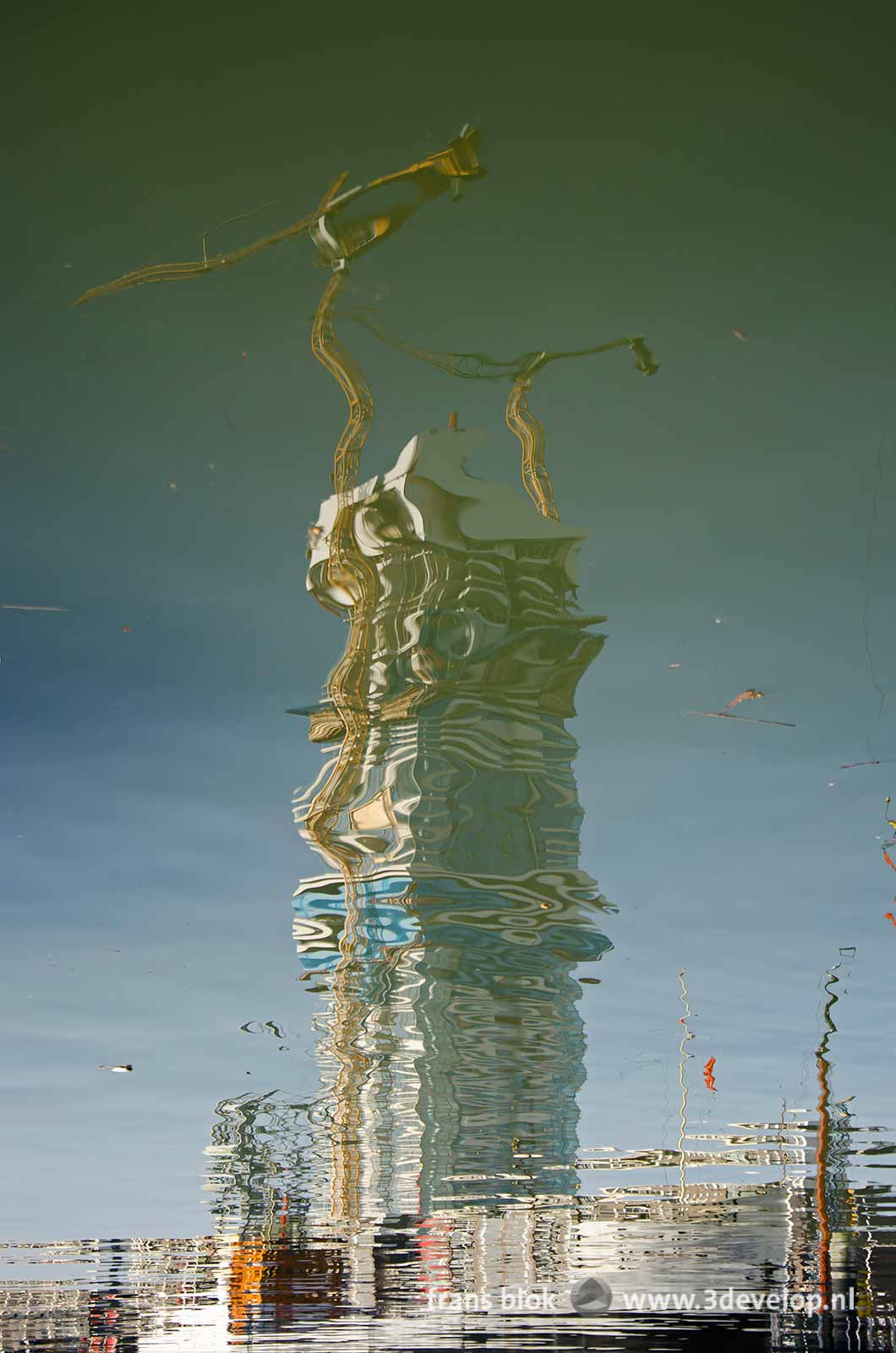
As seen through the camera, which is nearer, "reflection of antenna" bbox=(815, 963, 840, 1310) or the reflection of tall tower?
"reflection of antenna" bbox=(815, 963, 840, 1310)

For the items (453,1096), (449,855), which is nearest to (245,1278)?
(453,1096)

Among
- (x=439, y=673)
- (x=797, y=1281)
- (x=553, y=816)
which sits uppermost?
(x=439, y=673)

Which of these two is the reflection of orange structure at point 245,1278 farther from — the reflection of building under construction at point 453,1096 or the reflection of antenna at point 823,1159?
the reflection of antenna at point 823,1159

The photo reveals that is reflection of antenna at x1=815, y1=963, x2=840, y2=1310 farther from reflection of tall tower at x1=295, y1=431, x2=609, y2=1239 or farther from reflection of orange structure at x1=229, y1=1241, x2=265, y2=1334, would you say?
reflection of orange structure at x1=229, y1=1241, x2=265, y2=1334

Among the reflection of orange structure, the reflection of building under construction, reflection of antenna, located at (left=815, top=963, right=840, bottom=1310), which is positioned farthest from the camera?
the reflection of orange structure

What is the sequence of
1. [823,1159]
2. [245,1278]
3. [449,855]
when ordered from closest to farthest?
[823,1159] < [449,855] < [245,1278]

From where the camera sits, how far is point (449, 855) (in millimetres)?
57000

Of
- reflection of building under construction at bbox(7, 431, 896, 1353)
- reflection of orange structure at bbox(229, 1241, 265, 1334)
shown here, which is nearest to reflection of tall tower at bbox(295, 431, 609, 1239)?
reflection of building under construction at bbox(7, 431, 896, 1353)

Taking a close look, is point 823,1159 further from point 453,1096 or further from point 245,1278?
point 245,1278

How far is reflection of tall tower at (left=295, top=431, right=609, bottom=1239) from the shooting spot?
48062mm

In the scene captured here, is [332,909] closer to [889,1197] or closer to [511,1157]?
[511,1157]

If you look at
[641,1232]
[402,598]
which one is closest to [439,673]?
[402,598]

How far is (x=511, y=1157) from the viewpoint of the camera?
49500 mm

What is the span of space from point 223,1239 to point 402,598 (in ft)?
104
